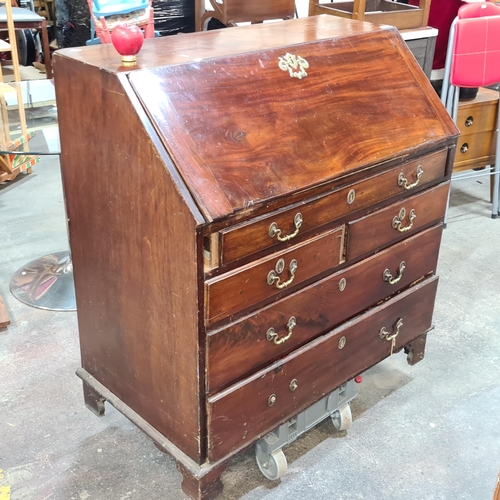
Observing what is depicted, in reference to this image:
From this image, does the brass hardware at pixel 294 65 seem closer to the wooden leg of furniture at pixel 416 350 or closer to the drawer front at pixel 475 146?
the wooden leg of furniture at pixel 416 350

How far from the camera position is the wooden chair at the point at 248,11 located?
448cm

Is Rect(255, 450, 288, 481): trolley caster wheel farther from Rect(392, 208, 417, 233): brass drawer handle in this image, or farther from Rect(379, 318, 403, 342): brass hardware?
Rect(392, 208, 417, 233): brass drawer handle

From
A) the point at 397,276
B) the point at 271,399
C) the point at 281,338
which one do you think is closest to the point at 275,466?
the point at 271,399

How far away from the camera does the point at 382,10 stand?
→ 368 centimetres

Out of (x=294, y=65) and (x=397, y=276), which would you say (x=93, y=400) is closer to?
(x=397, y=276)

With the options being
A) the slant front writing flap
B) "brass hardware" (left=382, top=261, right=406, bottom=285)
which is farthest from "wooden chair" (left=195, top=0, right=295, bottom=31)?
"brass hardware" (left=382, top=261, right=406, bottom=285)

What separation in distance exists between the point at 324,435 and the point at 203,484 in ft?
1.85

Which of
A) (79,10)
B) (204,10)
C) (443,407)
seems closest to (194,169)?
(443,407)

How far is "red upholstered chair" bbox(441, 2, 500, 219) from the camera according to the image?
3273 mm

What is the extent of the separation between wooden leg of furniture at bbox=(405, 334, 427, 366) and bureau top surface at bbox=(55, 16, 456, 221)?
80cm

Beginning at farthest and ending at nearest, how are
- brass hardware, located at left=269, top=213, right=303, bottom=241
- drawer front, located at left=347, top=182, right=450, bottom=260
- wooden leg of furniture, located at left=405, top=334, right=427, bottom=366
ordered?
1. wooden leg of furniture, located at left=405, top=334, right=427, bottom=366
2. drawer front, located at left=347, top=182, right=450, bottom=260
3. brass hardware, located at left=269, top=213, right=303, bottom=241

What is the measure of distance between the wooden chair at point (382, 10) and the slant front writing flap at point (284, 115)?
1.17 meters

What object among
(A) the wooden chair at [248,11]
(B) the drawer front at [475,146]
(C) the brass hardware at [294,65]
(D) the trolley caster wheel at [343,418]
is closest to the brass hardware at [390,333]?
(D) the trolley caster wheel at [343,418]

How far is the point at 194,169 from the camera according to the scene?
155 centimetres
